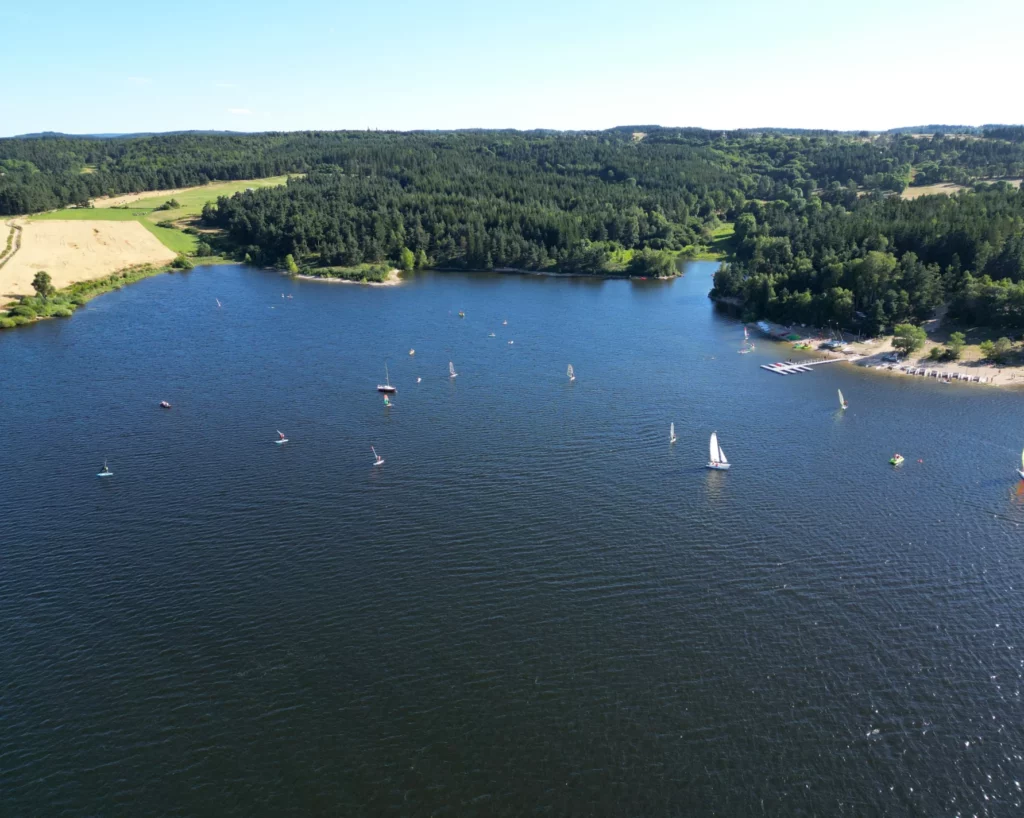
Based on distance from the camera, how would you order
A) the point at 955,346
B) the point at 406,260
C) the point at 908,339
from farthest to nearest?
the point at 406,260, the point at 908,339, the point at 955,346

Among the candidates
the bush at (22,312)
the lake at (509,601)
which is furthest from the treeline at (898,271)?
the bush at (22,312)

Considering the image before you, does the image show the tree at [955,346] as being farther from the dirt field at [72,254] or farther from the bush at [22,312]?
the dirt field at [72,254]

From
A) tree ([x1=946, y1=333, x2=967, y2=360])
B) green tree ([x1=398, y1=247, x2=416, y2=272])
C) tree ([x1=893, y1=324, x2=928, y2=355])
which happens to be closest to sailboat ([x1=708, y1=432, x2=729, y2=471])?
tree ([x1=893, y1=324, x2=928, y2=355])

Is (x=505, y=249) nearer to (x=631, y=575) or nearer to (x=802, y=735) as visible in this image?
(x=631, y=575)

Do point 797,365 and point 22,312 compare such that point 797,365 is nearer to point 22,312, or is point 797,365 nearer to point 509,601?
point 509,601

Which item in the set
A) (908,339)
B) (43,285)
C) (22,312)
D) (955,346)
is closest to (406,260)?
(43,285)

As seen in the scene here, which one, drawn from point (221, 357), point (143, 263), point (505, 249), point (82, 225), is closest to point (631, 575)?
point (221, 357)

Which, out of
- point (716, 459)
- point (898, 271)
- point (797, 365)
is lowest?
point (716, 459)

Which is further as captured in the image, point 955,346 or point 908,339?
point 908,339
